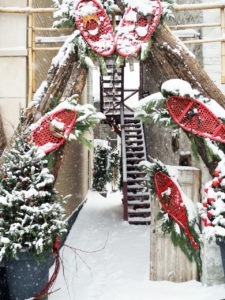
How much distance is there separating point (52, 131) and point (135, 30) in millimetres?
1707

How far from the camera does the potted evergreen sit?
182 inches

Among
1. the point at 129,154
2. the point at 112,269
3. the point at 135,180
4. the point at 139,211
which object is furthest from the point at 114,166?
the point at 112,269

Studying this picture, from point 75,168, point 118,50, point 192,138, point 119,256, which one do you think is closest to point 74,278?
point 119,256

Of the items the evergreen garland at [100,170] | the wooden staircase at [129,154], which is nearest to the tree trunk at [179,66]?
the wooden staircase at [129,154]

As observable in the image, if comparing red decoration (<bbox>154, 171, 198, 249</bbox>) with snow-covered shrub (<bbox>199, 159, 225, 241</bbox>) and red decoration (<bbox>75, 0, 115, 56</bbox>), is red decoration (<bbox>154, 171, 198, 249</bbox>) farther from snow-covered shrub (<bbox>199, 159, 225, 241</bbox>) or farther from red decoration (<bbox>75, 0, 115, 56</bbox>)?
red decoration (<bbox>75, 0, 115, 56</bbox>)

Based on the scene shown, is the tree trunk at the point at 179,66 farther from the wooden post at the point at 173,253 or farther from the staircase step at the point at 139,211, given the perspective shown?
the staircase step at the point at 139,211

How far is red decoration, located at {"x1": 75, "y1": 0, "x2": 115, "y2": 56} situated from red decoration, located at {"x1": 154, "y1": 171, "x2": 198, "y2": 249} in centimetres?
192

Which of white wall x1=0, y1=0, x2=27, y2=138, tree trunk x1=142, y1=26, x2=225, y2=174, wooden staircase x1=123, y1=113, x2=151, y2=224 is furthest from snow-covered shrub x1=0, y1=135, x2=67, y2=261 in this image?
wooden staircase x1=123, y1=113, x2=151, y2=224

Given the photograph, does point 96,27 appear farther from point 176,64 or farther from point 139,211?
point 139,211

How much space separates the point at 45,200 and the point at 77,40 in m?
2.12

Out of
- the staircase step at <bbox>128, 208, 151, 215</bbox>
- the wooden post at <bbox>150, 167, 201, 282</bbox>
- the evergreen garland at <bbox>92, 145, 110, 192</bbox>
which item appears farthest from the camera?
the evergreen garland at <bbox>92, 145, 110, 192</bbox>

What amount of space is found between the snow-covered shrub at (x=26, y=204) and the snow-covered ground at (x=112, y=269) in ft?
1.60

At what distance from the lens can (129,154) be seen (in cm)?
1303

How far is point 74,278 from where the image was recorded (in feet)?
24.3
